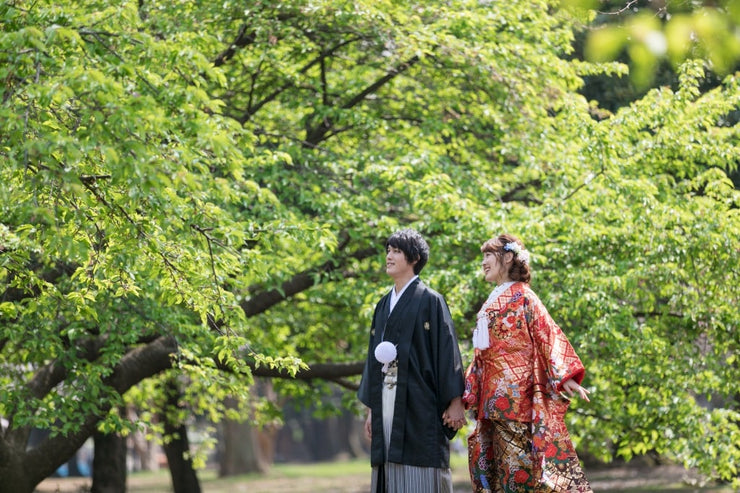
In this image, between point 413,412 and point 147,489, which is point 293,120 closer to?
point 413,412

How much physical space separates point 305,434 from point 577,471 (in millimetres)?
52458

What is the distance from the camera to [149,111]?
16.6ft

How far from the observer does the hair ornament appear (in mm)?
6238

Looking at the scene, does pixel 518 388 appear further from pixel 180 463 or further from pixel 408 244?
pixel 180 463

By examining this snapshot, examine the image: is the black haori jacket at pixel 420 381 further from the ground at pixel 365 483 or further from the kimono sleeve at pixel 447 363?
the ground at pixel 365 483

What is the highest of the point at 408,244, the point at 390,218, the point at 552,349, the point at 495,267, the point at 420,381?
the point at 390,218

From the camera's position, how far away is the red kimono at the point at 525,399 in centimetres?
611

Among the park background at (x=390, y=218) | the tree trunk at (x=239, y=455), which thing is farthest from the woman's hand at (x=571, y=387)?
the tree trunk at (x=239, y=455)

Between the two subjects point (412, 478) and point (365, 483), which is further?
point (365, 483)

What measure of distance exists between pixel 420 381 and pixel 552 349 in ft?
2.51

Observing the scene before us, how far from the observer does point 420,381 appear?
604cm

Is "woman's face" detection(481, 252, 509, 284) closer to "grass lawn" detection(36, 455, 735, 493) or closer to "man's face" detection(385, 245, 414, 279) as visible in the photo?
"man's face" detection(385, 245, 414, 279)

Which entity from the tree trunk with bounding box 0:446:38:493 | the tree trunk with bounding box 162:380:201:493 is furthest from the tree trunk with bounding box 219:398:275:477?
the tree trunk with bounding box 0:446:38:493

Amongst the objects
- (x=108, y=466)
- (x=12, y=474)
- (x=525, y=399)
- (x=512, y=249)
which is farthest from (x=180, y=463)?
(x=512, y=249)
